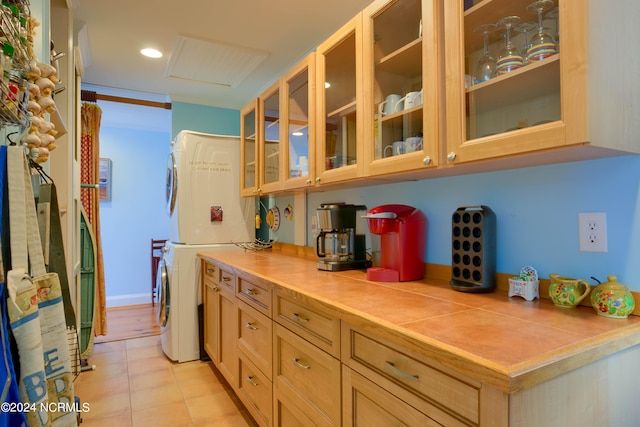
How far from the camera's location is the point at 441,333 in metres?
0.91

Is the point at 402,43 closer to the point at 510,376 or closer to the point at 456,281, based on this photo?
the point at 456,281

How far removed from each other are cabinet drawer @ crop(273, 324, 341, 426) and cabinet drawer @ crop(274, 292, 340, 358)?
0.03 metres

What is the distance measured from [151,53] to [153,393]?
2.43 meters

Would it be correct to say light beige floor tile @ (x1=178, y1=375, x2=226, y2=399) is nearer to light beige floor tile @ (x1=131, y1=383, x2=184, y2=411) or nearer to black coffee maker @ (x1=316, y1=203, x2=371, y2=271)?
light beige floor tile @ (x1=131, y1=383, x2=184, y2=411)

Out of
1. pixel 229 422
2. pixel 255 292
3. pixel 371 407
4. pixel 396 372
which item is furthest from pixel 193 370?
pixel 396 372

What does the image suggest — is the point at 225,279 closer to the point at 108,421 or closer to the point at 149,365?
the point at 108,421

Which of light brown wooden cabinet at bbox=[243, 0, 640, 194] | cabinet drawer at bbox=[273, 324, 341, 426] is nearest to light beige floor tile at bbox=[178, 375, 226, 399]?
cabinet drawer at bbox=[273, 324, 341, 426]

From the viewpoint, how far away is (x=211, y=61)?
2.88 meters

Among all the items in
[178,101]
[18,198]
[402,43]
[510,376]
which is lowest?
[510,376]

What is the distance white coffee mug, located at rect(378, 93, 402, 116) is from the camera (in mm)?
1582

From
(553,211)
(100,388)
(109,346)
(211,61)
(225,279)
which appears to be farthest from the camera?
(109,346)

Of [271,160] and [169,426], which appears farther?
[271,160]

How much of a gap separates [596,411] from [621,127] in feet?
2.39

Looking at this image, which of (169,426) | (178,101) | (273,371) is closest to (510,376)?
(273,371)
